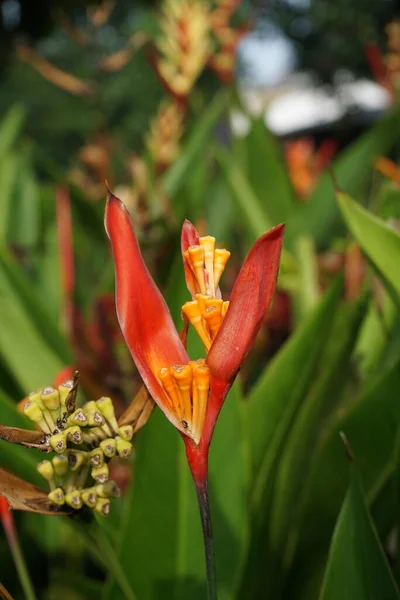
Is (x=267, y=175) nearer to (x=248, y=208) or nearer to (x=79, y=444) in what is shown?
(x=248, y=208)

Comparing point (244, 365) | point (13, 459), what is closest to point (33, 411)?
point (13, 459)

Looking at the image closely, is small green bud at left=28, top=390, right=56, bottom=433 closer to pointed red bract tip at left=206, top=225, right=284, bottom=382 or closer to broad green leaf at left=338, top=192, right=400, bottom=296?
pointed red bract tip at left=206, top=225, right=284, bottom=382

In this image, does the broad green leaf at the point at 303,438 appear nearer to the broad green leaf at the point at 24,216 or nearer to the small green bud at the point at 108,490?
the small green bud at the point at 108,490

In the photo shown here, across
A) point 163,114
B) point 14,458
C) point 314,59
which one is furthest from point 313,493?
point 314,59

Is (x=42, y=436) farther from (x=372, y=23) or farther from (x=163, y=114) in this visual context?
(x=372, y=23)

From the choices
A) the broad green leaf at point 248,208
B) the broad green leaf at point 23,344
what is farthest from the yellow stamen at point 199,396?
the broad green leaf at point 248,208

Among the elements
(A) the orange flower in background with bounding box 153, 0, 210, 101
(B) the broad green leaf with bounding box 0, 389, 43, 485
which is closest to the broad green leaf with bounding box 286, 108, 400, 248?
(A) the orange flower in background with bounding box 153, 0, 210, 101
